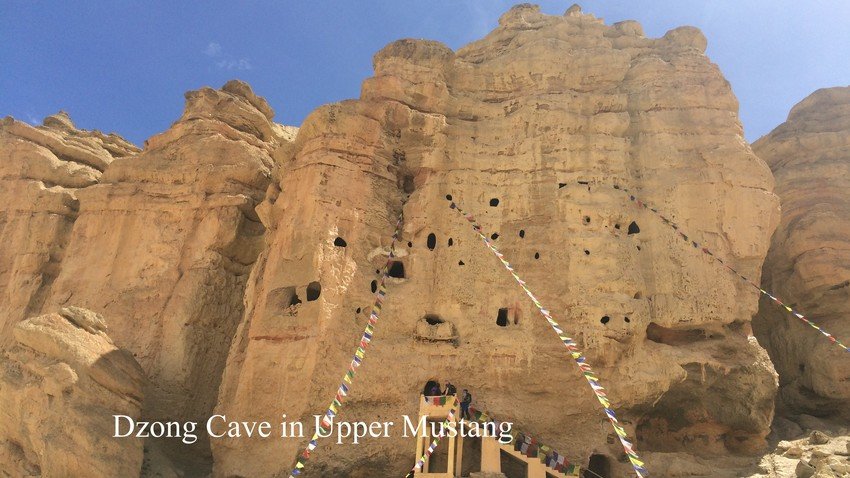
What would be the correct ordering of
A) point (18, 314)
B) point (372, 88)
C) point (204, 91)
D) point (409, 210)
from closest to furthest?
point (409, 210)
point (372, 88)
point (18, 314)
point (204, 91)

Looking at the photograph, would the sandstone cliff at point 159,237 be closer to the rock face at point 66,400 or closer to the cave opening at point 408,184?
the rock face at point 66,400

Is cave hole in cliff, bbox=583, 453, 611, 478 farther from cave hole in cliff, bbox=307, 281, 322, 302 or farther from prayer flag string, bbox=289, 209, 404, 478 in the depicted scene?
cave hole in cliff, bbox=307, 281, 322, 302

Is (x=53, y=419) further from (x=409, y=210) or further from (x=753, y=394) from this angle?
(x=753, y=394)

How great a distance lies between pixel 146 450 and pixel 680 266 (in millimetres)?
13173

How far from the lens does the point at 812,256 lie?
62.8 feet

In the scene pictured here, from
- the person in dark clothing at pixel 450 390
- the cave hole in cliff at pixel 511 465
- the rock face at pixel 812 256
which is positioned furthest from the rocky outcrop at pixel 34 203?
the rock face at pixel 812 256

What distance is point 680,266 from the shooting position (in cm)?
1534

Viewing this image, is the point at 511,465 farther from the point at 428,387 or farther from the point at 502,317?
the point at 502,317

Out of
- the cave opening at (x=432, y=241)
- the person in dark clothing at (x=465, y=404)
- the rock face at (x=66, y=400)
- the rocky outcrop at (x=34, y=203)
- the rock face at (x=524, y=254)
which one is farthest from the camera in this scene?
the rocky outcrop at (x=34, y=203)

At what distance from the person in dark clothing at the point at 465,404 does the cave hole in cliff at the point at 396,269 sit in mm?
3477

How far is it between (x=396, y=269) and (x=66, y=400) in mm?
7813

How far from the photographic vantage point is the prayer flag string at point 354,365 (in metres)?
12.2

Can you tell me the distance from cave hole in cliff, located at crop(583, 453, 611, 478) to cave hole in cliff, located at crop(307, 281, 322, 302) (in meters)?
7.19

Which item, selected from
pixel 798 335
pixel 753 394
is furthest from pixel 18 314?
pixel 798 335
